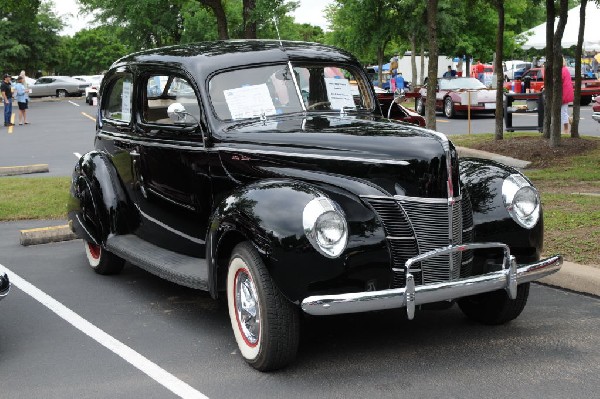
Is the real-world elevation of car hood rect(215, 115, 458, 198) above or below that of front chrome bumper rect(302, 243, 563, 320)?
above

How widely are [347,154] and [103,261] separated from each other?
10.8 feet

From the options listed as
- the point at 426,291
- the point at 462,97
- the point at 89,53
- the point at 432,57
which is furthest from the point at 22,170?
the point at 89,53

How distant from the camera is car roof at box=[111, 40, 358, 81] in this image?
21.1 feet

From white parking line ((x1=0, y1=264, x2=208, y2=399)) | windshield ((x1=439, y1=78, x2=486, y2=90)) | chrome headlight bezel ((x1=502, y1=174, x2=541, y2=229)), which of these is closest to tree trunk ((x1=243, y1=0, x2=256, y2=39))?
white parking line ((x1=0, y1=264, x2=208, y2=399))

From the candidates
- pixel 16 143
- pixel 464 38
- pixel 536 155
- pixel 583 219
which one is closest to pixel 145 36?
pixel 464 38

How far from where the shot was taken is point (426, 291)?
4.84 meters

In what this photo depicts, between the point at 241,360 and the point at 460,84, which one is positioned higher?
the point at 460,84

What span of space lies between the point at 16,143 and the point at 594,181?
1673 cm

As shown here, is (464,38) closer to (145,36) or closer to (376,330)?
(145,36)

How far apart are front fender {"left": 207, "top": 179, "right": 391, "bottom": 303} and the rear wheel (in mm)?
2730

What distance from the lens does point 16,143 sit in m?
23.7

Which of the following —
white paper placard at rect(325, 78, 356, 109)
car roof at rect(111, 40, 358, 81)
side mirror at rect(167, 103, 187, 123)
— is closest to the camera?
side mirror at rect(167, 103, 187, 123)

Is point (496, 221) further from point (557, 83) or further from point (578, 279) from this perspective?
point (557, 83)

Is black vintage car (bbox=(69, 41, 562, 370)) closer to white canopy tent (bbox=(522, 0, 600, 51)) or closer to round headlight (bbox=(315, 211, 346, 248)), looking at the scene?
round headlight (bbox=(315, 211, 346, 248))
